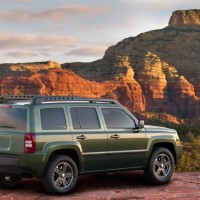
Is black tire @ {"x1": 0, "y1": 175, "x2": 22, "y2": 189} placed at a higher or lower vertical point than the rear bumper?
lower

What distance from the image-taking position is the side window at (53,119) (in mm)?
8469

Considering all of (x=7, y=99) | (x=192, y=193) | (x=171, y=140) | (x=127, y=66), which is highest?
(x=127, y=66)

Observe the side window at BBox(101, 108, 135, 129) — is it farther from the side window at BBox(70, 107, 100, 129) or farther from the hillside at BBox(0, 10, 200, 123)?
the hillside at BBox(0, 10, 200, 123)

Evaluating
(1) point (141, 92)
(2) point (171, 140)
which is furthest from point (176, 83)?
(2) point (171, 140)

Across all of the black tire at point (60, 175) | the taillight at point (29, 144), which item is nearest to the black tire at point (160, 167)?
the black tire at point (60, 175)

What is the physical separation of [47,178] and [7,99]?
163 centimetres

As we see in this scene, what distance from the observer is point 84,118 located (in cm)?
909

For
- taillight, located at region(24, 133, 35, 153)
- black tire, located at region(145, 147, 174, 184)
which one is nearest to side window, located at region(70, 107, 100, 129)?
taillight, located at region(24, 133, 35, 153)

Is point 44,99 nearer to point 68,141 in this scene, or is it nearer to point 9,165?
point 68,141

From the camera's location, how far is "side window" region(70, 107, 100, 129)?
894cm

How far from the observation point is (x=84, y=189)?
30.3 ft

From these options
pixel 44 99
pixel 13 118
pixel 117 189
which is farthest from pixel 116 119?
pixel 13 118

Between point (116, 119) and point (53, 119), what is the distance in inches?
59.9

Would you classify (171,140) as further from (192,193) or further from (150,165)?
(192,193)
